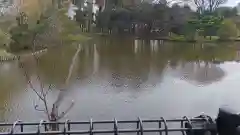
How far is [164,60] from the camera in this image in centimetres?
1422

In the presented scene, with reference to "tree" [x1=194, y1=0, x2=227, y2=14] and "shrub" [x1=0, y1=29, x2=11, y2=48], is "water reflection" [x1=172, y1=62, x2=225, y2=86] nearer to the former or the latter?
"shrub" [x1=0, y1=29, x2=11, y2=48]

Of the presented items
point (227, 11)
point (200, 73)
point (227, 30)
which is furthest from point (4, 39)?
point (227, 11)

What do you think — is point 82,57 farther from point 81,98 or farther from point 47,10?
point 81,98

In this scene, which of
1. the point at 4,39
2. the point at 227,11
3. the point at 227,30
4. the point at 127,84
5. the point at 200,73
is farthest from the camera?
the point at 227,11

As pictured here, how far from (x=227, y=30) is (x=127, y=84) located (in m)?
14.3

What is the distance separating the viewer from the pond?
667cm

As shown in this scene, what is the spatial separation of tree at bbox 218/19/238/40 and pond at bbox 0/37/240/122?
18.3ft

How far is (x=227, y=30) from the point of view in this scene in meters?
21.6

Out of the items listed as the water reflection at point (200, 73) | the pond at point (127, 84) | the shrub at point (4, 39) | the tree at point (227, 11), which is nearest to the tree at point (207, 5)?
the tree at point (227, 11)

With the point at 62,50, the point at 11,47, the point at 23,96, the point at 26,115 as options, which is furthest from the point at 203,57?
the point at 26,115

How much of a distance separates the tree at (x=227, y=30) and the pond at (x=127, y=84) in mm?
5584

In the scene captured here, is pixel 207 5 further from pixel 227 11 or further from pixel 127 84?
pixel 127 84

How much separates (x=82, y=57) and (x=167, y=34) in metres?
10.3

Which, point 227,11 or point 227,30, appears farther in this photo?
point 227,11
